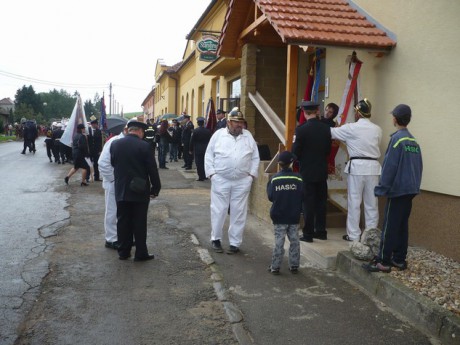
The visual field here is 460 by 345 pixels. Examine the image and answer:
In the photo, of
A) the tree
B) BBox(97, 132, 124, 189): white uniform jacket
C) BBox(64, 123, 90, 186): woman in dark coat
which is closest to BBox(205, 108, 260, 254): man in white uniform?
BBox(97, 132, 124, 189): white uniform jacket

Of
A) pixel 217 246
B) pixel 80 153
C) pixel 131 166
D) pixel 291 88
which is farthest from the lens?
pixel 80 153

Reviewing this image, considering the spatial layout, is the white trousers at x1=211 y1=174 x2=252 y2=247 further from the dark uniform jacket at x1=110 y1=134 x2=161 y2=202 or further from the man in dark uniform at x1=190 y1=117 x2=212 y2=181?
the man in dark uniform at x1=190 y1=117 x2=212 y2=181

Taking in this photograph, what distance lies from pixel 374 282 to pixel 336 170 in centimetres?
243

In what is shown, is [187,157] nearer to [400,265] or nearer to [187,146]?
[187,146]

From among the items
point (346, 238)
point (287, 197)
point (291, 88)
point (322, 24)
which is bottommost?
point (346, 238)

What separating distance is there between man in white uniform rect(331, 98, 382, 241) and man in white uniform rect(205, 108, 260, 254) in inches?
51.9

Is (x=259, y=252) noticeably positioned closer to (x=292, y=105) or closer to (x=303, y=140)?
(x=303, y=140)

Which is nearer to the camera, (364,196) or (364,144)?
(364,144)

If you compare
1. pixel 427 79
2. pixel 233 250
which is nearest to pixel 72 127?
pixel 233 250

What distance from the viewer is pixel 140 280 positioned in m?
5.24

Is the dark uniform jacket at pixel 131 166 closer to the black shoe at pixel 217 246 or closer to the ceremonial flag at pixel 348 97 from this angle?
the black shoe at pixel 217 246

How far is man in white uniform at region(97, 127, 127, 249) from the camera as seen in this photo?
20.6 feet

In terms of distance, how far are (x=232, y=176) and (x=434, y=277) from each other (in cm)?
286

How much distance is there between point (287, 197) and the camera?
5398mm
